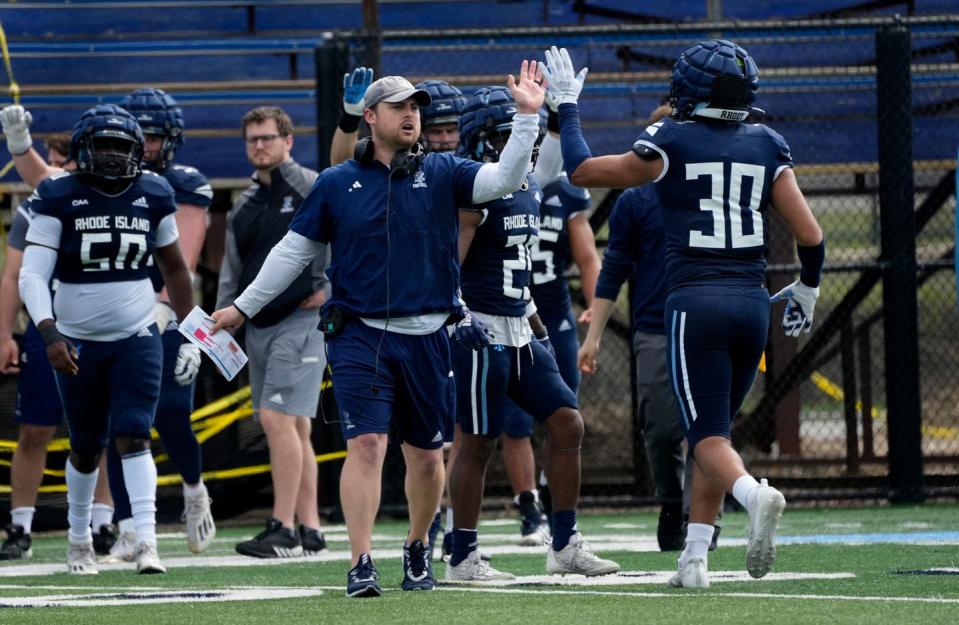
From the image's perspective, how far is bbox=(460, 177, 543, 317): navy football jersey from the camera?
6.43 metres

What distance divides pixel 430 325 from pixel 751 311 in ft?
3.68

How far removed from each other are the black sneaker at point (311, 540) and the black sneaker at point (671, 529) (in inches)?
69.9

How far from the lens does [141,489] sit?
708 centimetres

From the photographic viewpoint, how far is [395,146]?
5.80 metres

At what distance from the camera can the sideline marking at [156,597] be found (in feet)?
18.6

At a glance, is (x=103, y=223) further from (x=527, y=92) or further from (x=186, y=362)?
(x=527, y=92)

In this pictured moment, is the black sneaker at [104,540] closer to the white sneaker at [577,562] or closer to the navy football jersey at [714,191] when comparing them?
the white sneaker at [577,562]

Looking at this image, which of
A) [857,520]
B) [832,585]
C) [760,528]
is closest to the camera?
[760,528]

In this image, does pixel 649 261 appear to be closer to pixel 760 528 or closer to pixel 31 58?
pixel 760 528

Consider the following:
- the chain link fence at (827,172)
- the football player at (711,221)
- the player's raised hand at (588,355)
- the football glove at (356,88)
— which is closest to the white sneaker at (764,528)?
the football player at (711,221)

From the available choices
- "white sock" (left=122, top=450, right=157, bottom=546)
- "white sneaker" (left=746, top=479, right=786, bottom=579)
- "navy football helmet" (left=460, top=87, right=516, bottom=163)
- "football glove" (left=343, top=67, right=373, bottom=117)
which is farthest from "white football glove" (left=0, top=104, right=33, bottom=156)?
"white sneaker" (left=746, top=479, right=786, bottom=579)

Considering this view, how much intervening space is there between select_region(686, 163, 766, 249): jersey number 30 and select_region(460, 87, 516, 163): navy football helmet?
1.26 meters

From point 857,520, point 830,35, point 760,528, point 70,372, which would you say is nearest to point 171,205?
point 70,372

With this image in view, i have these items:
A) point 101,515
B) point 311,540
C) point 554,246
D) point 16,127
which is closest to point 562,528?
point 311,540
